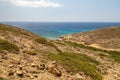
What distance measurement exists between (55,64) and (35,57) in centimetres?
207

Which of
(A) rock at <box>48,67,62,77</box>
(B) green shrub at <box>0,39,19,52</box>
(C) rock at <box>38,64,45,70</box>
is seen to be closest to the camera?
(A) rock at <box>48,67,62,77</box>

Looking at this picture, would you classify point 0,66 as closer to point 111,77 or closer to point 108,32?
point 111,77

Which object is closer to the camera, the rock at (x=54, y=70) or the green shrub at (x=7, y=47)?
the rock at (x=54, y=70)

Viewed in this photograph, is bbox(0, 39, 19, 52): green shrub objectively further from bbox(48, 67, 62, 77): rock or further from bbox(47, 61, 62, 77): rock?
bbox(48, 67, 62, 77): rock

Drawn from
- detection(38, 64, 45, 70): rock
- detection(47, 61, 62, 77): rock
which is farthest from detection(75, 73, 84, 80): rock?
detection(38, 64, 45, 70): rock

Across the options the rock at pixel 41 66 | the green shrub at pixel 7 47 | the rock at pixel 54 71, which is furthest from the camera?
the green shrub at pixel 7 47

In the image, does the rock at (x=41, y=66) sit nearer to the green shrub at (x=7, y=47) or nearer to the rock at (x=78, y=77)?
the rock at (x=78, y=77)

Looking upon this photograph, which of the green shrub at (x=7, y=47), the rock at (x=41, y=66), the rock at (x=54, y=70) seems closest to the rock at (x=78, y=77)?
the rock at (x=54, y=70)

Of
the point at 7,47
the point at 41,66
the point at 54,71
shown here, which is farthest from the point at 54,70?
the point at 7,47

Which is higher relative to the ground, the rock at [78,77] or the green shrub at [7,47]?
the green shrub at [7,47]

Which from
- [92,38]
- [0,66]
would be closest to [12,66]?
[0,66]

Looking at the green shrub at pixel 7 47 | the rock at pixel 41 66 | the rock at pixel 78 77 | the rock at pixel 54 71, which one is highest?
the green shrub at pixel 7 47

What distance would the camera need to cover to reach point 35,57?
20703 mm

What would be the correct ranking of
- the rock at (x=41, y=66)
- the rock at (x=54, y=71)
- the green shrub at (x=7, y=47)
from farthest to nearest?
the green shrub at (x=7, y=47) < the rock at (x=41, y=66) < the rock at (x=54, y=71)
